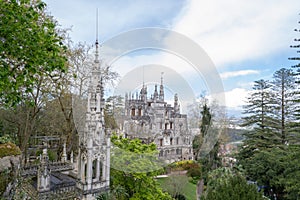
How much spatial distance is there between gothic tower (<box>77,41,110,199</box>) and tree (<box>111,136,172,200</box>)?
0.61 m

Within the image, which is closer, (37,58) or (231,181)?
(37,58)

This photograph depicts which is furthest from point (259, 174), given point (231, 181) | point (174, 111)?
point (231, 181)

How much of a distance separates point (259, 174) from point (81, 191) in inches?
453

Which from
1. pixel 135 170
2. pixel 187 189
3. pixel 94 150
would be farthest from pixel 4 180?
pixel 187 189

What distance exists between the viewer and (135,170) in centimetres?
766

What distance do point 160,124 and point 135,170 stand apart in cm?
1074

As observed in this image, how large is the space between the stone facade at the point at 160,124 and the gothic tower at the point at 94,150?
194 inches

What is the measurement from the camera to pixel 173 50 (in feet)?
24.4

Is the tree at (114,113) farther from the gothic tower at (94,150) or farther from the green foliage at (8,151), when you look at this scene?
the green foliage at (8,151)

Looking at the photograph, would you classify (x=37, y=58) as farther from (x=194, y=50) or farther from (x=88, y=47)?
(x=88, y=47)

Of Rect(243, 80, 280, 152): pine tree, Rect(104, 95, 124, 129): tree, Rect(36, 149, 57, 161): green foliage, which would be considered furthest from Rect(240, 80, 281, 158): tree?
Rect(36, 149, 57, 161): green foliage

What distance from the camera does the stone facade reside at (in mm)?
14169

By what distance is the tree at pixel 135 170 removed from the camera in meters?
7.79

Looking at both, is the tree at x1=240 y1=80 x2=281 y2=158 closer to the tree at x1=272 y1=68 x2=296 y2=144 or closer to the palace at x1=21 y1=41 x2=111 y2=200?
the tree at x1=272 y1=68 x2=296 y2=144
